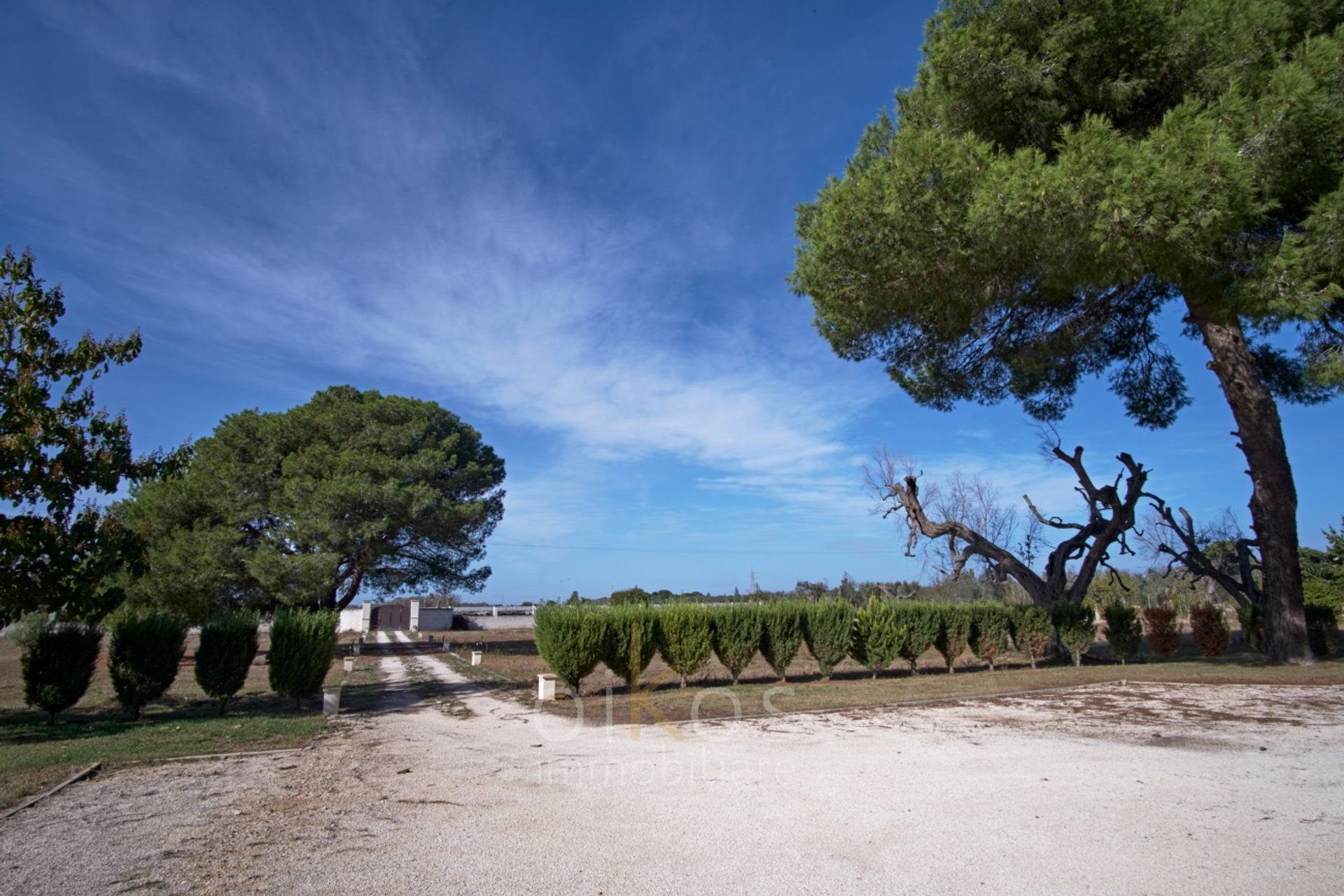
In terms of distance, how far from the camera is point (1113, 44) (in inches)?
418

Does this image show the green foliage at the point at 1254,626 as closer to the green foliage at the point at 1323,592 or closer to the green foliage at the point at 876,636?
the green foliage at the point at 1323,592

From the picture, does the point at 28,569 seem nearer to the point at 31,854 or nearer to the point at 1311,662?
the point at 31,854

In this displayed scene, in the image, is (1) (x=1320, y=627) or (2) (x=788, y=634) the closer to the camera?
(2) (x=788, y=634)

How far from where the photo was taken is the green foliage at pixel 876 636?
47.4 feet

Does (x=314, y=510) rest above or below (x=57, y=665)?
above

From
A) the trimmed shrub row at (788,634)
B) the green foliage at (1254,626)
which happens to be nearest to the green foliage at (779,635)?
the trimmed shrub row at (788,634)

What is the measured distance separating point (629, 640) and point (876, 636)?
5.28 meters

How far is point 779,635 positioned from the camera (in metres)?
13.8

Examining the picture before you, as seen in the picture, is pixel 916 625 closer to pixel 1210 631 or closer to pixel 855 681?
pixel 855 681

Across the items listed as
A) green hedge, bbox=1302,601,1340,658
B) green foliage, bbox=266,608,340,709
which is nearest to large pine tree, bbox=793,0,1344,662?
green hedge, bbox=1302,601,1340,658

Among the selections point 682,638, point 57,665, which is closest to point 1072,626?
point 682,638

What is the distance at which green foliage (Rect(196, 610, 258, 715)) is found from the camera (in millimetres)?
10922

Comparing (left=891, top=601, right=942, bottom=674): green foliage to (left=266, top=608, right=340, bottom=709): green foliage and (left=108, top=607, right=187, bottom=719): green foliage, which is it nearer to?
(left=266, top=608, right=340, bottom=709): green foliage

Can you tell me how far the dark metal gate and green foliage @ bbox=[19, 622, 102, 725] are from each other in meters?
40.7
